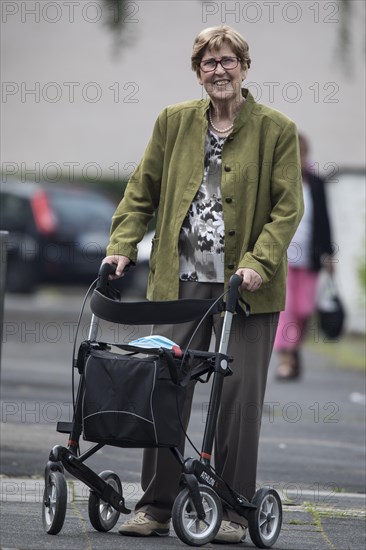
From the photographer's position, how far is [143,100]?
62.5ft

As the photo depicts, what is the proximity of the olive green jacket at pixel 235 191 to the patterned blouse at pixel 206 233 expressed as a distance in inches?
1.5

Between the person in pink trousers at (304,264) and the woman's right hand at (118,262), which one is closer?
the woman's right hand at (118,262)

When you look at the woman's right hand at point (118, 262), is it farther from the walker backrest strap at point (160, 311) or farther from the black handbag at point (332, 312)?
the black handbag at point (332, 312)

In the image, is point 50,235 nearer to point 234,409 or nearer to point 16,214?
point 16,214

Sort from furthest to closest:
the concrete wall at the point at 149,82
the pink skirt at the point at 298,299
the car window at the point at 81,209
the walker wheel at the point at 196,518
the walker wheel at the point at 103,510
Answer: the car window at the point at 81,209 < the concrete wall at the point at 149,82 < the pink skirt at the point at 298,299 < the walker wheel at the point at 103,510 < the walker wheel at the point at 196,518

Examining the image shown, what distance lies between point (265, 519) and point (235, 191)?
1.25 m

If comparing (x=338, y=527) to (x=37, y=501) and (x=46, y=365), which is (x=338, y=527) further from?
(x=46, y=365)

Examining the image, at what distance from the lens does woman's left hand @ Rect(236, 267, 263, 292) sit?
554cm

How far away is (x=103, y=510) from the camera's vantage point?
226 inches

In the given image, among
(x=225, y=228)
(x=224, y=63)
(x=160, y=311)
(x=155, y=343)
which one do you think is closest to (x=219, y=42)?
(x=224, y=63)

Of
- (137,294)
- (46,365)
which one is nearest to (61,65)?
(137,294)

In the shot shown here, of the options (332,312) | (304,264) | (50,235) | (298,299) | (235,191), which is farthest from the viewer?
(50,235)

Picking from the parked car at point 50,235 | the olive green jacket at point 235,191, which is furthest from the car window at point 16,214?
the olive green jacket at point 235,191

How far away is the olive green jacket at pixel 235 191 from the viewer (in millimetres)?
5730
